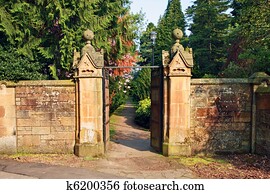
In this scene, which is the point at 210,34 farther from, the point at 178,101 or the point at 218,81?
the point at 178,101

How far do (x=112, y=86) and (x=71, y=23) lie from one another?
5962 millimetres

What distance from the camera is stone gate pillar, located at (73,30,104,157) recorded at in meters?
7.14

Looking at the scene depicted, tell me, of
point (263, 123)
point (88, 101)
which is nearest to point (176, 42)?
point (88, 101)

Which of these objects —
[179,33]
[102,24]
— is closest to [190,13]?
[102,24]

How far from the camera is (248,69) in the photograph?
930cm

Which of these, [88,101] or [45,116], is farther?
[45,116]

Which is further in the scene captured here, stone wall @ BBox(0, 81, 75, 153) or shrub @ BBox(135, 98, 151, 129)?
shrub @ BBox(135, 98, 151, 129)

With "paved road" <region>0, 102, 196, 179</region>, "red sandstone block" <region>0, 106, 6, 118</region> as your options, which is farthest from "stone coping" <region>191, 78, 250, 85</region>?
"red sandstone block" <region>0, 106, 6, 118</region>

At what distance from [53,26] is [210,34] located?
19.1 metres

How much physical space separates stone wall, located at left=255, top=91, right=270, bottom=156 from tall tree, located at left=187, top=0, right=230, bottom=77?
1729 centimetres

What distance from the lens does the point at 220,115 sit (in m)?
7.38

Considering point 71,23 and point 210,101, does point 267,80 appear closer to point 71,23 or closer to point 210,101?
point 210,101

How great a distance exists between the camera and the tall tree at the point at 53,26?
9516 mm

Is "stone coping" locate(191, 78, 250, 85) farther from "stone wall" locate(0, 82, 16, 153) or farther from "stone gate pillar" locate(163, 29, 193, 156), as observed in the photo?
"stone wall" locate(0, 82, 16, 153)
